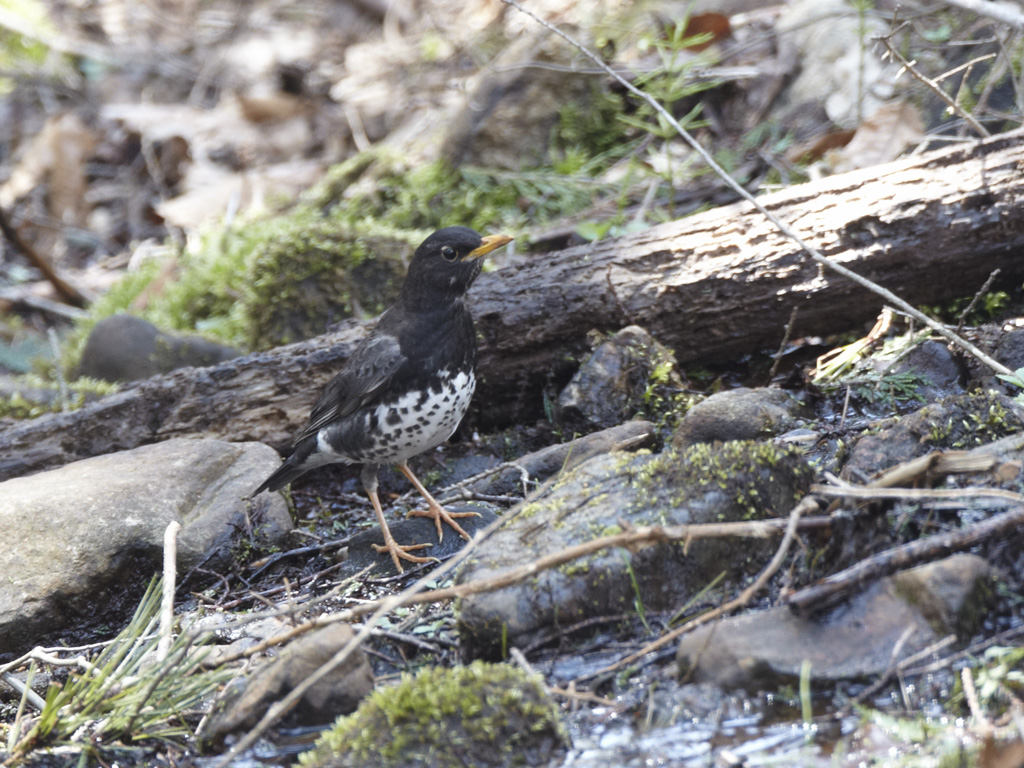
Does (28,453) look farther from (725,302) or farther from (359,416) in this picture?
(725,302)

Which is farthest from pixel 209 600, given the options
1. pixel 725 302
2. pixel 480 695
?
pixel 725 302

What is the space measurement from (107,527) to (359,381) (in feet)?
4.60

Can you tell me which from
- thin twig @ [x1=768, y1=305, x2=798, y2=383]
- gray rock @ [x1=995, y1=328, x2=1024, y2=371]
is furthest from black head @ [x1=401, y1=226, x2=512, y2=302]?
gray rock @ [x1=995, y1=328, x2=1024, y2=371]

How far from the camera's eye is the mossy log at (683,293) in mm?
4621

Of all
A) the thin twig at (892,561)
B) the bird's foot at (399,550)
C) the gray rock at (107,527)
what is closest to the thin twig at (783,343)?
the bird's foot at (399,550)

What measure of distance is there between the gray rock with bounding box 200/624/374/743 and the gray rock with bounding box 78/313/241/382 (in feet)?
13.3

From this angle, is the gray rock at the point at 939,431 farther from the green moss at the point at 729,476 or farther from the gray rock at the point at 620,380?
the gray rock at the point at 620,380

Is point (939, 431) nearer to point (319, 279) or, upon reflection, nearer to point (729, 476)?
point (729, 476)

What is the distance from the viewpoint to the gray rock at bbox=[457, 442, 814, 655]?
119 inches

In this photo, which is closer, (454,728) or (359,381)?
(454,728)

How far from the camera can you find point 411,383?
184 inches

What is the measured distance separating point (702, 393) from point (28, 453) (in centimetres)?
393

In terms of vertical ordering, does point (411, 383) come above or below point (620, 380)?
above

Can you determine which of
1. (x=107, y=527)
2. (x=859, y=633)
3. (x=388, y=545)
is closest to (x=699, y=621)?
(x=859, y=633)
